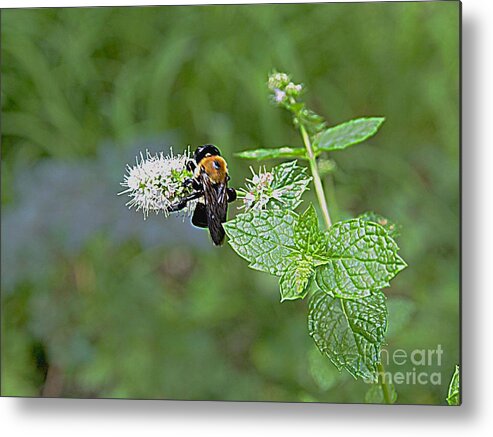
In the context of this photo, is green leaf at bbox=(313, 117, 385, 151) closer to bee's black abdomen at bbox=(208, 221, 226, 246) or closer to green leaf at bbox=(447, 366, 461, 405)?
bee's black abdomen at bbox=(208, 221, 226, 246)

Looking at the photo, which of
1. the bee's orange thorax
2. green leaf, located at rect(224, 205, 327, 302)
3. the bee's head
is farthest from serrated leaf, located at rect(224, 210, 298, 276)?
the bee's head

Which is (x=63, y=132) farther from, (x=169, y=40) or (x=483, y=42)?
(x=483, y=42)

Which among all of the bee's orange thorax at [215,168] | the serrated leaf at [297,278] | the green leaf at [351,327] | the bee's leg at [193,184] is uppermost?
the bee's orange thorax at [215,168]

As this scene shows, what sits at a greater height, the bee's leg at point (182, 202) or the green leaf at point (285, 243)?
the bee's leg at point (182, 202)

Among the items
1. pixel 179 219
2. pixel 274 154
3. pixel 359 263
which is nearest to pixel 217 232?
pixel 179 219

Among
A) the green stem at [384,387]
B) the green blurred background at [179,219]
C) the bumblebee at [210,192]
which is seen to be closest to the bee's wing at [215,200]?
the bumblebee at [210,192]

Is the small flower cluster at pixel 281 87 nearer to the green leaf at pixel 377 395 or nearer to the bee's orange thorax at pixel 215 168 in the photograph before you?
the bee's orange thorax at pixel 215 168
